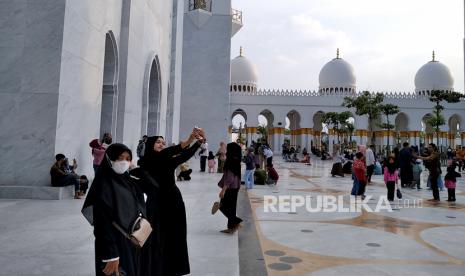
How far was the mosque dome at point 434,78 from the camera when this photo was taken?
3703cm

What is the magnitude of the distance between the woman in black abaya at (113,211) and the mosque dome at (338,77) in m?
37.1

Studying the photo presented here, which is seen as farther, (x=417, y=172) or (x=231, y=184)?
(x=417, y=172)

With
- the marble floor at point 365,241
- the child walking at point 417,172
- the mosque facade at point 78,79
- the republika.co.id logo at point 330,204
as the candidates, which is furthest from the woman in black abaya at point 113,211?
the child walking at point 417,172

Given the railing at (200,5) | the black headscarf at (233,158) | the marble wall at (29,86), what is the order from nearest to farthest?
the black headscarf at (233,158) → the marble wall at (29,86) → the railing at (200,5)

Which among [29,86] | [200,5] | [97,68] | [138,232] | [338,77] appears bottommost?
[138,232]

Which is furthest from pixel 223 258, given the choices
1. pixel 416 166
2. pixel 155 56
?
pixel 155 56

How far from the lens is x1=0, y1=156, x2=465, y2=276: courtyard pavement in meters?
3.06

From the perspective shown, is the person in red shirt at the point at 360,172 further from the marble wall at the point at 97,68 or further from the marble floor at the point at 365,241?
the marble wall at the point at 97,68

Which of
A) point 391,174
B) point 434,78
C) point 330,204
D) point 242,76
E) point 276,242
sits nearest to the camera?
point 276,242

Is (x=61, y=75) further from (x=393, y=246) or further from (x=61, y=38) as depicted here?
(x=393, y=246)

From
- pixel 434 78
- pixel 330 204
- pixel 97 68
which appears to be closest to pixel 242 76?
pixel 434 78

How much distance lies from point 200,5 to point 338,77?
19362mm

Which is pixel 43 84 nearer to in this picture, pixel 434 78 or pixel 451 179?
pixel 451 179

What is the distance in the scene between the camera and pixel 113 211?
185 centimetres
